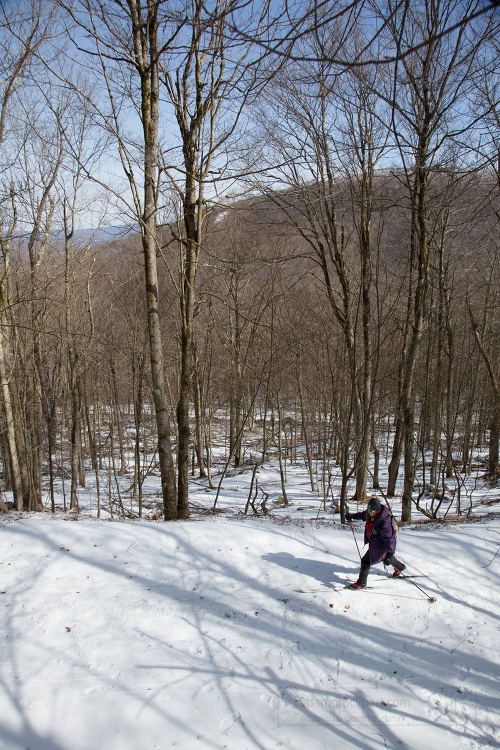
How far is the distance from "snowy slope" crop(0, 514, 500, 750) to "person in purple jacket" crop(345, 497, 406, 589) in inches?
8.7

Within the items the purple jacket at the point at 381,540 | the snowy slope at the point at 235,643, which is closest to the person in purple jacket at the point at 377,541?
the purple jacket at the point at 381,540

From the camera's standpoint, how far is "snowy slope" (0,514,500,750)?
302 centimetres

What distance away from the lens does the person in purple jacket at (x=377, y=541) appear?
15.6ft

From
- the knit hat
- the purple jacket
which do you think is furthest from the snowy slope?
the knit hat

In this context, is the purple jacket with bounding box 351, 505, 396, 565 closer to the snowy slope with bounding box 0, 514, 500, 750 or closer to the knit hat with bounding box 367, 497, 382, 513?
the knit hat with bounding box 367, 497, 382, 513

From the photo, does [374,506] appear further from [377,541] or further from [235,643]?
[235,643]

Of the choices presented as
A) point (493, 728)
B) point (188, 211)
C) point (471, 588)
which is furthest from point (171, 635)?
point (188, 211)

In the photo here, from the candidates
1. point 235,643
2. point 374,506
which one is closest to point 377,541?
point 374,506

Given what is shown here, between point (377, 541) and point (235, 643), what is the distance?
197 centimetres

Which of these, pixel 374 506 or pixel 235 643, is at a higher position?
pixel 374 506

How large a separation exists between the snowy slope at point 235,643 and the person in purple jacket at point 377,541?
22cm

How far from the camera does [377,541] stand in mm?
4812

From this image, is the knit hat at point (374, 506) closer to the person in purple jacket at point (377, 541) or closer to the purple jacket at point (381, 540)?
the person in purple jacket at point (377, 541)

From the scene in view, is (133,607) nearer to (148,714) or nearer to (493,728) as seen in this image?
(148,714)
